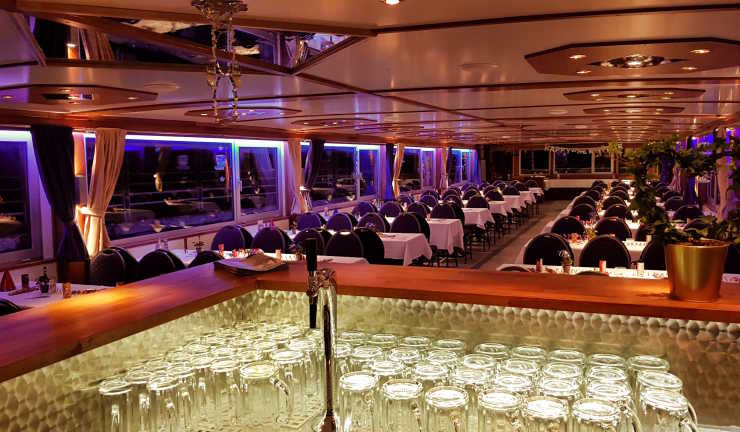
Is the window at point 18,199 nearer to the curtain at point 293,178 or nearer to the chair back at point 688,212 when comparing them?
the curtain at point 293,178

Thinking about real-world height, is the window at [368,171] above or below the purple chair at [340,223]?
above

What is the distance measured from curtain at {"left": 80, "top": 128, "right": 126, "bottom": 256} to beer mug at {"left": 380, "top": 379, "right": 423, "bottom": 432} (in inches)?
264

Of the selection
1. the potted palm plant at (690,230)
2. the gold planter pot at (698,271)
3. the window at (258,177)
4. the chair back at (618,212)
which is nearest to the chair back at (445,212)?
the chair back at (618,212)

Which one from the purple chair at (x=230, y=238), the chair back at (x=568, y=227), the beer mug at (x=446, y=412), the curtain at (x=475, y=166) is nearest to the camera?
the beer mug at (x=446, y=412)

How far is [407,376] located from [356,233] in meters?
5.94

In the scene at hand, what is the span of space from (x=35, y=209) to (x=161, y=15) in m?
5.35

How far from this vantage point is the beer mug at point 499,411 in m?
1.59

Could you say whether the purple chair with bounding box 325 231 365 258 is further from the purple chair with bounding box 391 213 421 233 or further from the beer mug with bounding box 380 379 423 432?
the beer mug with bounding box 380 379 423 432

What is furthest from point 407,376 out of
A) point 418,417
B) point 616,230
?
point 616,230

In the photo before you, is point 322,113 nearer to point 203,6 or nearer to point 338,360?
point 203,6

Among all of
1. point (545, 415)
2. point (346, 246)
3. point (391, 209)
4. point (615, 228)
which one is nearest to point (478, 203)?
point (391, 209)

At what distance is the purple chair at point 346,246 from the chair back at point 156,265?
1850mm

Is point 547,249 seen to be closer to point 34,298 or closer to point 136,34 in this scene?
point 136,34

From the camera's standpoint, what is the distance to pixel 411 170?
70.2ft
